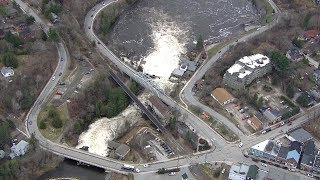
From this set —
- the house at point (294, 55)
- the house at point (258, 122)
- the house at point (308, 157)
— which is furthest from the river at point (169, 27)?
the house at point (308, 157)

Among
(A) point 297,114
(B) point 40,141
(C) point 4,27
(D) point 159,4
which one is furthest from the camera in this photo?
(D) point 159,4

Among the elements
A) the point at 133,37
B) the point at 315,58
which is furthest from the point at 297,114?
the point at 133,37

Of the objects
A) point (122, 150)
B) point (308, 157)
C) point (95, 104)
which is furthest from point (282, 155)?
point (95, 104)

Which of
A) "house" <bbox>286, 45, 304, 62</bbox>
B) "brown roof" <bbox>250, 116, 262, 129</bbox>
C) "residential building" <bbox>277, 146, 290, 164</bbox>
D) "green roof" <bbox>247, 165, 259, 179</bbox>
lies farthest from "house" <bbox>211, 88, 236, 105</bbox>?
"house" <bbox>286, 45, 304, 62</bbox>

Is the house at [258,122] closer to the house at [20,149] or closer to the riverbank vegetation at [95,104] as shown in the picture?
the riverbank vegetation at [95,104]

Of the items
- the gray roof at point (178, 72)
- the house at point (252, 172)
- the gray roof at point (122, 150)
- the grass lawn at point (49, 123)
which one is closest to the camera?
the house at point (252, 172)

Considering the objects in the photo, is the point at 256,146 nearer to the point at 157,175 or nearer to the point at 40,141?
the point at 157,175
